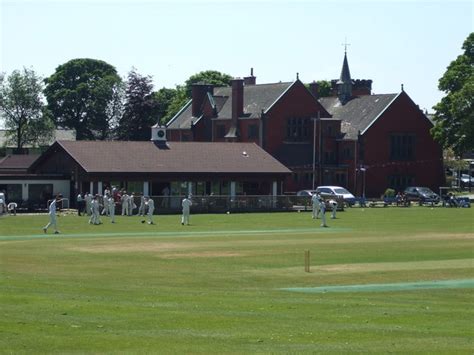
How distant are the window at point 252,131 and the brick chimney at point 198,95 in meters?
8.05

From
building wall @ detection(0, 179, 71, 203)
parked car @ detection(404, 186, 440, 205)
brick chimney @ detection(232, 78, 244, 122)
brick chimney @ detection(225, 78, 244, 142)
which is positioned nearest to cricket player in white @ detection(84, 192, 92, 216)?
building wall @ detection(0, 179, 71, 203)

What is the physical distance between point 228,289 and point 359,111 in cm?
7378

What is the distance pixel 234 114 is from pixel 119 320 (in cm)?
7769

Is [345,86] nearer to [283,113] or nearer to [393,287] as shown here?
[283,113]

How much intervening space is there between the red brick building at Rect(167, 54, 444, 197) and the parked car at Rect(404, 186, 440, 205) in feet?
20.3

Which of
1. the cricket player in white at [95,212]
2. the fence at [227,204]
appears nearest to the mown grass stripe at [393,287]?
the cricket player in white at [95,212]

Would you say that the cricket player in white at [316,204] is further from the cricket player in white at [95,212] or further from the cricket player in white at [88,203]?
the cricket player in white at [88,203]

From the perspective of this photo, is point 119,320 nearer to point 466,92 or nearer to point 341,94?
point 466,92

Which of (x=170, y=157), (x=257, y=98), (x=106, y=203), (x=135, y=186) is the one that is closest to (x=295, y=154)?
(x=257, y=98)

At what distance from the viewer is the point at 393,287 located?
1141 inches

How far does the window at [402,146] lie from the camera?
98.3 metres

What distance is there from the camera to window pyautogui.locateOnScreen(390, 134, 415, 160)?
98.3 meters

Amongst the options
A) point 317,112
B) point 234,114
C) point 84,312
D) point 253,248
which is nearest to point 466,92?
point 317,112

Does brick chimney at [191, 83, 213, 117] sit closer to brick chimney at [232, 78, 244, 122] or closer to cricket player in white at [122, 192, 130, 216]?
brick chimney at [232, 78, 244, 122]
